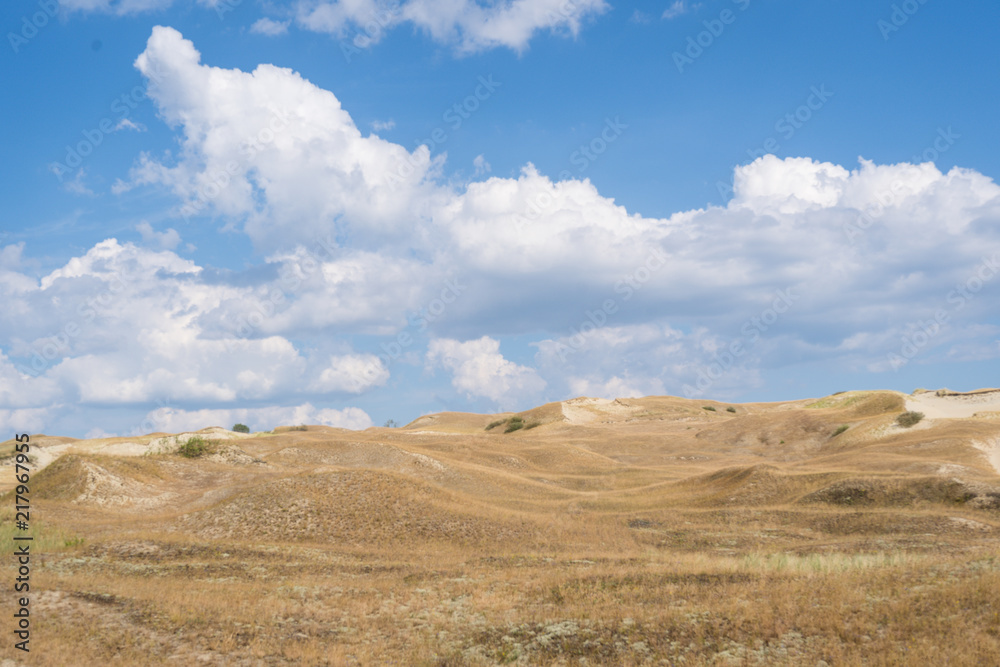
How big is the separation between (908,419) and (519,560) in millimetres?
54654

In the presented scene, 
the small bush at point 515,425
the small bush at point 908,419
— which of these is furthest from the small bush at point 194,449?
the small bush at point 908,419

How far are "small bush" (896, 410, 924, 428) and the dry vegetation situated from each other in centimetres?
174

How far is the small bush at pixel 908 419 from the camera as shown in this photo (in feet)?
200

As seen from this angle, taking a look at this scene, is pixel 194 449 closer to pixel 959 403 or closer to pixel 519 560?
pixel 519 560

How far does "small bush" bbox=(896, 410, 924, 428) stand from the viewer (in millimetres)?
61031

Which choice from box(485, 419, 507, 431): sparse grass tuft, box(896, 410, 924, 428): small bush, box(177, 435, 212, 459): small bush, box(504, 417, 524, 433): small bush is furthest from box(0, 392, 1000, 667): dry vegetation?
box(485, 419, 507, 431): sparse grass tuft

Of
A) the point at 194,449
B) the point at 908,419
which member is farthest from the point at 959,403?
the point at 194,449

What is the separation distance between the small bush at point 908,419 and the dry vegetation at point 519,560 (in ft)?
5.70

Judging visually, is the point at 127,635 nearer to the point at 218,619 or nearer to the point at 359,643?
the point at 218,619

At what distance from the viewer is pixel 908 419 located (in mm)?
61688

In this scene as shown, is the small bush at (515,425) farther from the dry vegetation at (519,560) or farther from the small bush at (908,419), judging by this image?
the small bush at (908,419)

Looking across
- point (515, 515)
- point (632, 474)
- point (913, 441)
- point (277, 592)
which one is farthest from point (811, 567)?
point (913, 441)

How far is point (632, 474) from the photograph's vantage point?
185 ft

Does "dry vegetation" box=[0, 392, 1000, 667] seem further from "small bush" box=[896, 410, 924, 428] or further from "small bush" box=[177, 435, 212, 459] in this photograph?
"small bush" box=[896, 410, 924, 428]
